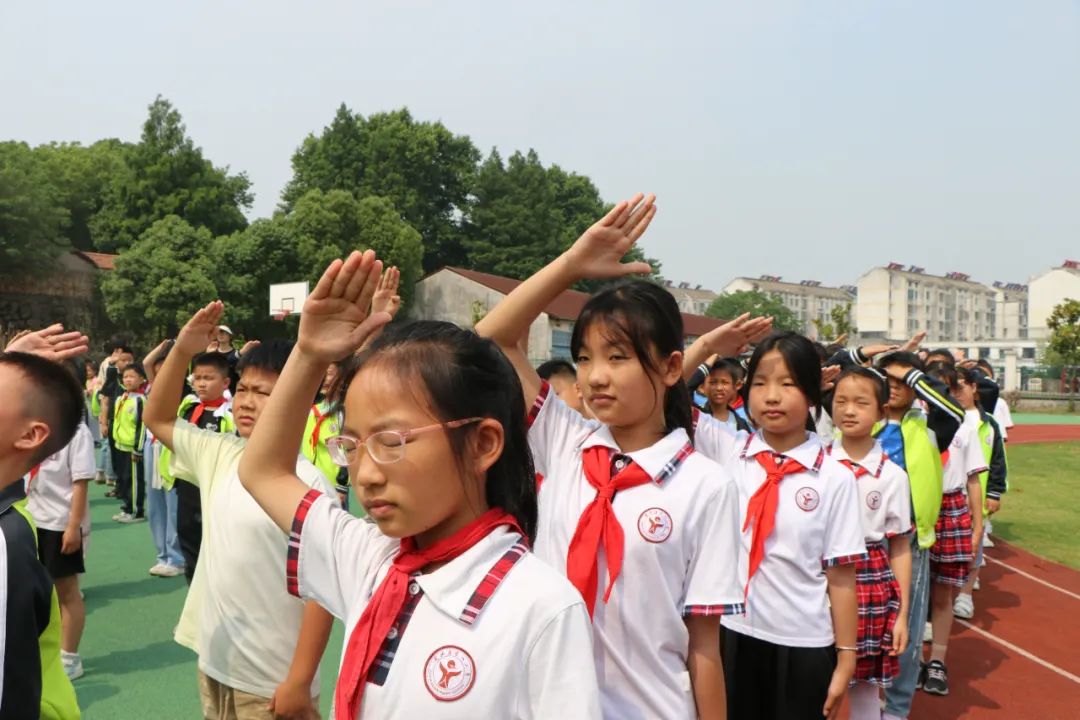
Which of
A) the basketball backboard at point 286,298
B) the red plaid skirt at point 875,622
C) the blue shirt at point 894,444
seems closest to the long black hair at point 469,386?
the red plaid skirt at point 875,622

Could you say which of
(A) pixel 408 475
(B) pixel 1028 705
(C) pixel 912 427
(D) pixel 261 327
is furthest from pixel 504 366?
(D) pixel 261 327

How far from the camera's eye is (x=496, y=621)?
4.13ft

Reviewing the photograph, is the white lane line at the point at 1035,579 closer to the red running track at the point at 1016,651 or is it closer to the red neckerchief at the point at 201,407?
the red running track at the point at 1016,651

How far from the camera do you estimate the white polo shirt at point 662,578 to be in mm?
1859

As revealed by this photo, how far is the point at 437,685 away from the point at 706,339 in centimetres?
177

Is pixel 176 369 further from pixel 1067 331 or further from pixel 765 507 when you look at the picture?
pixel 1067 331

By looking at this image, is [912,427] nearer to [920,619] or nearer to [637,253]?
[920,619]

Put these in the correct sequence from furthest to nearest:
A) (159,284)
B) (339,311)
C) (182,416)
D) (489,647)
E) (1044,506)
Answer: (159,284), (1044,506), (182,416), (339,311), (489,647)

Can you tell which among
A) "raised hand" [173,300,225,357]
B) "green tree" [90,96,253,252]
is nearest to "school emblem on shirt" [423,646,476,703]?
"raised hand" [173,300,225,357]

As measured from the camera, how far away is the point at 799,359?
2.88 meters

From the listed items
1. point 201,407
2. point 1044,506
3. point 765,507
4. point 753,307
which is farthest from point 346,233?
point 753,307

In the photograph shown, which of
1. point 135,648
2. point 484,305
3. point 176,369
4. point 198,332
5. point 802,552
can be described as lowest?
point 135,648

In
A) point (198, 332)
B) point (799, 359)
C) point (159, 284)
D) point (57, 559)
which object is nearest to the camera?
point (198, 332)

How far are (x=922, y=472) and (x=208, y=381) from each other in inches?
144
